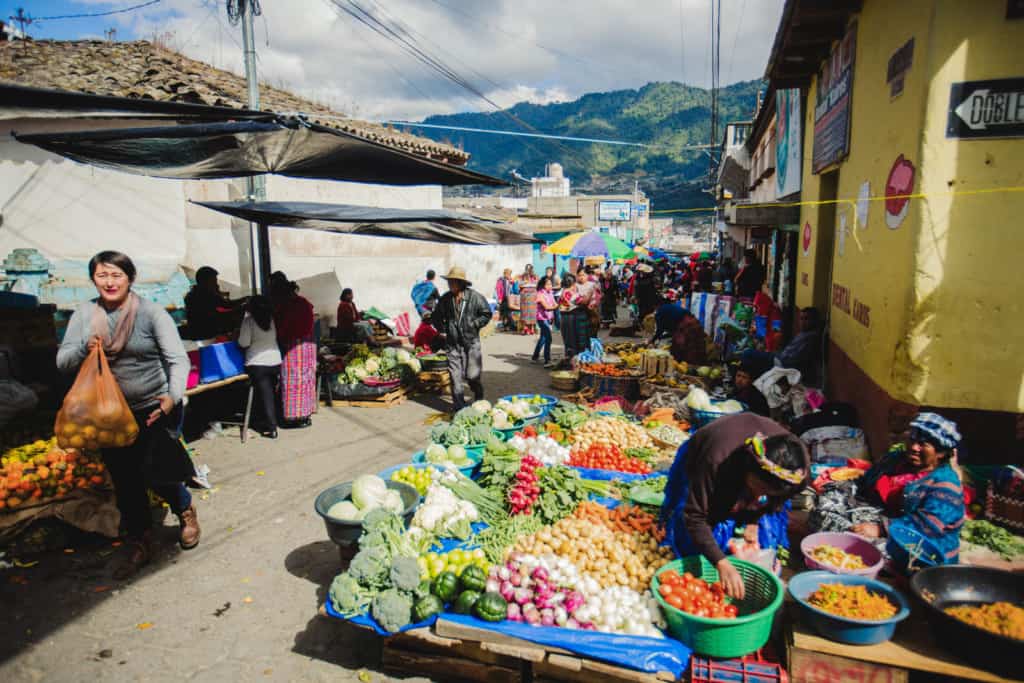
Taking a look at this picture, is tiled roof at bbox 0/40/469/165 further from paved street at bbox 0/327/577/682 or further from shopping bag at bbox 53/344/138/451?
paved street at bbox 0/327/577/682

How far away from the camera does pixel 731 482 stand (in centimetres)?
321

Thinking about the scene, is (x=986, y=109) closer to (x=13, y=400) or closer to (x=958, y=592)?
(x=958, y=592)

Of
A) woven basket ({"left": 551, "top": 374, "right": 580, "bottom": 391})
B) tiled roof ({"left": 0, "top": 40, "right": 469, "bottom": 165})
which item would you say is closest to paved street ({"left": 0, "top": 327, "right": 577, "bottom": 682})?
woven basket ({"left": 551, "top": 374, "right": 580, "bottom": 391})

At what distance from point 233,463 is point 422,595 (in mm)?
4172

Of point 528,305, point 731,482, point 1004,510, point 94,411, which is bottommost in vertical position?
point 1004,510

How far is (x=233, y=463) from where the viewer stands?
6.62 metres

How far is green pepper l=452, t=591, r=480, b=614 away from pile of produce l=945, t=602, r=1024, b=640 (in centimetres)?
247

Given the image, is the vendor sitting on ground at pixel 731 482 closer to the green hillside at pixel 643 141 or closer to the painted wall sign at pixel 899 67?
the painted wall sign at pixel 899 67

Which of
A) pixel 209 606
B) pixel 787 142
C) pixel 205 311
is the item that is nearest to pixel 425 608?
pixel 209 606

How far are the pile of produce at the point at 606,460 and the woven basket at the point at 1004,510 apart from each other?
2.50 metres

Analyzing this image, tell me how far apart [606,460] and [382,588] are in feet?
8.95

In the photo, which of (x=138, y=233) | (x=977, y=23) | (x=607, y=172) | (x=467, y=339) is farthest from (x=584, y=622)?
(x=607, y=172)

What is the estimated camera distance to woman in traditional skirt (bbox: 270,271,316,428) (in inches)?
300

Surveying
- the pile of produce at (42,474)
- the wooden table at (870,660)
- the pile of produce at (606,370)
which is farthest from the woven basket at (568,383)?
the wooden table at (870,660)
